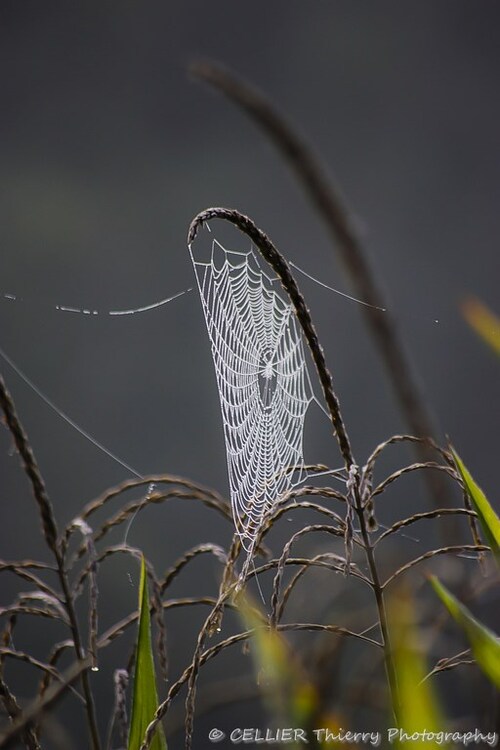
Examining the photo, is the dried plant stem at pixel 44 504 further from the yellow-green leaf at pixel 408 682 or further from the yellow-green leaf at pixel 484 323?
the yellow-green leaf at pixel 484 323

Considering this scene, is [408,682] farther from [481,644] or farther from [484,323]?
[484,323]

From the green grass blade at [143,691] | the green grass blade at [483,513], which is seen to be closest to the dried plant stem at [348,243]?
the green grass blade at [483,513]

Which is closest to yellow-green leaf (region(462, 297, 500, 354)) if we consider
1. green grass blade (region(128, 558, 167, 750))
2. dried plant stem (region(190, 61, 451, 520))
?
dried plant stem (region(190, 61, 451, 520))

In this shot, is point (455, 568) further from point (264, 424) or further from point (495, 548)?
point (264, 424)

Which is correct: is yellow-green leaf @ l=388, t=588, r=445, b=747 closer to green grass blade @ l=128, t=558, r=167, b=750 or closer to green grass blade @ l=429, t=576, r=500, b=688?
green grass blade @ l=429, t=576, r=500, b=688

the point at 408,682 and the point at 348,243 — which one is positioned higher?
the point at 348,243

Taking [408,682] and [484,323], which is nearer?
[408,682]

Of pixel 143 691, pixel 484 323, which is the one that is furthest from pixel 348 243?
pixel 143 691
